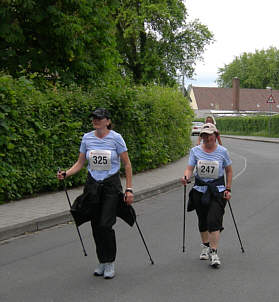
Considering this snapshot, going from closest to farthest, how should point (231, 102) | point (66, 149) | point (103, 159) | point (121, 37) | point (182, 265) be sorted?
point (103, 159)
point (182, 265)
point (66, 149)
point (121, 37)
point (231, 102)

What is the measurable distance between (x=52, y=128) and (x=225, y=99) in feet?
291

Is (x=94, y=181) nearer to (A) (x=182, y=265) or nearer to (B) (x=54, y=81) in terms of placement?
(A) (x=182, y=265)

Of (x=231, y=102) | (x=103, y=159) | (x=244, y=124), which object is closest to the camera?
(x=103, y=159)

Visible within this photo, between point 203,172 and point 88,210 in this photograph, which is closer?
point 88,210

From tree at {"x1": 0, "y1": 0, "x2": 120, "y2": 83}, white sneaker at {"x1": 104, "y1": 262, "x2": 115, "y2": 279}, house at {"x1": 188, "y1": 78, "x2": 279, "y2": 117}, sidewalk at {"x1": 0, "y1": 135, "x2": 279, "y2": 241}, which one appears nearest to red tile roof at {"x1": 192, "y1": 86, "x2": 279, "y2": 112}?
house at {"x1": 188, "y1": 78, "x2": 279, "y2": 117}

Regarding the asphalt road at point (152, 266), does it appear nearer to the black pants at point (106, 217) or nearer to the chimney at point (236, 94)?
the black pants at point (106, 217)

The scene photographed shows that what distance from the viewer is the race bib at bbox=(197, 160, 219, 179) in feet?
18.6

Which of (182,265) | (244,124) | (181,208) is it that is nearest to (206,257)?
(182,265)

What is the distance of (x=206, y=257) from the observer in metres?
5.82

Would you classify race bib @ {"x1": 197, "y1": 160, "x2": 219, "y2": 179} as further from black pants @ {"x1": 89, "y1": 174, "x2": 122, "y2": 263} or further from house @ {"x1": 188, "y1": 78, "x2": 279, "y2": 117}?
house @ {"x1": 188, "y1": 78, "x2": 279, "y2": 117}

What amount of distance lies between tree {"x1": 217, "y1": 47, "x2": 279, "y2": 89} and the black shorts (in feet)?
346

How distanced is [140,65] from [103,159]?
33.2 metres

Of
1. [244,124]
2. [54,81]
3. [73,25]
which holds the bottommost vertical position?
[244,124]

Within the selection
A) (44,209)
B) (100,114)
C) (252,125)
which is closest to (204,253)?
(100,114)
